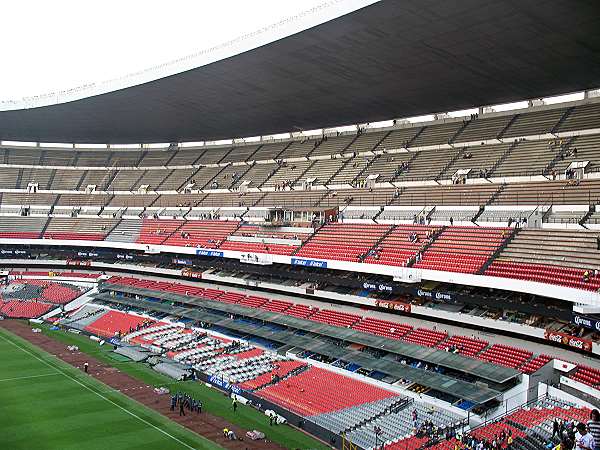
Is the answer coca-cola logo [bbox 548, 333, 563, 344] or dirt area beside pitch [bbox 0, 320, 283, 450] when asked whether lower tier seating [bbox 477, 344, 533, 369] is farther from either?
dirt area beside pitch [bbox 0, 320, 283, 450]

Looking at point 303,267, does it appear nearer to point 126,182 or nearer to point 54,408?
point 54,408

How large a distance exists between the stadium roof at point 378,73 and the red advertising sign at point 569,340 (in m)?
13.9

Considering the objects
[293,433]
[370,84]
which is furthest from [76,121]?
[293,433]

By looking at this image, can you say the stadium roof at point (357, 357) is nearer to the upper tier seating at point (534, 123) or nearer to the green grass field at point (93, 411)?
the green grass field at point (93, 411)

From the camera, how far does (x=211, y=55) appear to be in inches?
1303

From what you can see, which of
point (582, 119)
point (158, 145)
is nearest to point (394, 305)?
point (582, 119)

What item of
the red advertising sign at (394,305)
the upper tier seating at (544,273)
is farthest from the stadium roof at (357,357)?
the upper tier seating at (544,273)

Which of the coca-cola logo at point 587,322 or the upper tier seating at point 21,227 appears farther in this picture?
the upper tier seating at point 21,227

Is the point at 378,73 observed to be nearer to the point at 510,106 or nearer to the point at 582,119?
the point at 510,106

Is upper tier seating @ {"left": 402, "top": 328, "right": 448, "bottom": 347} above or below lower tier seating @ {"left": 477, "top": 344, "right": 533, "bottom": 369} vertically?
below

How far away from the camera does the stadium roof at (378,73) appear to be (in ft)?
80.7

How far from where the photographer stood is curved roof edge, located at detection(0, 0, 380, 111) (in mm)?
25562

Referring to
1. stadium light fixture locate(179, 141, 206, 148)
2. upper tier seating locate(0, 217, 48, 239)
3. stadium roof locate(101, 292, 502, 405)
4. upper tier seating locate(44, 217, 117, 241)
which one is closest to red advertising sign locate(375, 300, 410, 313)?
stadium roof locate(101, 292, 502, 405)

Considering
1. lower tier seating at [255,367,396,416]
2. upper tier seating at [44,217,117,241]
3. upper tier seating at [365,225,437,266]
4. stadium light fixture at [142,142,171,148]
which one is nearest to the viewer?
lower tier seating at [255,367,396,416]
